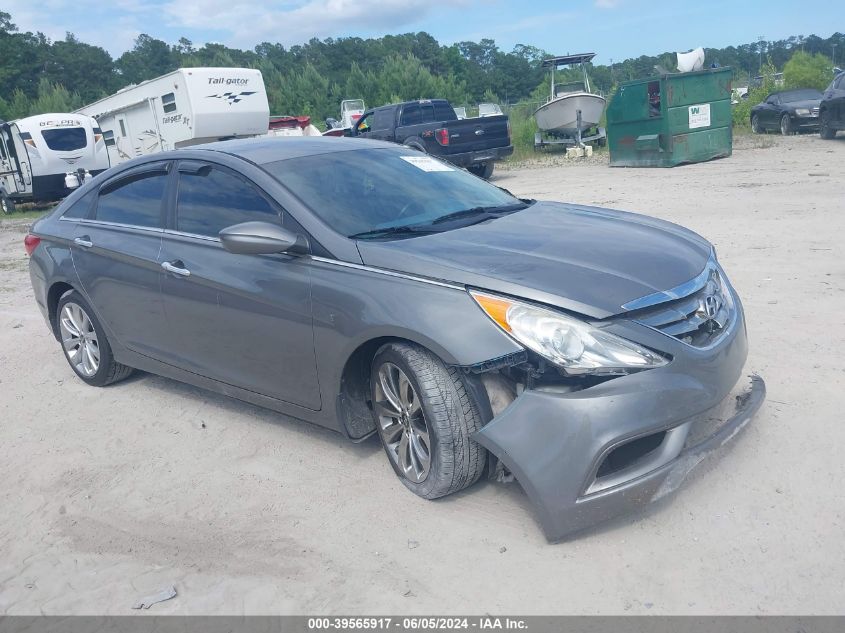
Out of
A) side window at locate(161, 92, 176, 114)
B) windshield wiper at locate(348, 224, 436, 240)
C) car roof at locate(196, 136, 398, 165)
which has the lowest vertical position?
windshield wiper at locate(348, 224, 436, 240)

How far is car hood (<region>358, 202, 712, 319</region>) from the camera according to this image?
10.4 ft

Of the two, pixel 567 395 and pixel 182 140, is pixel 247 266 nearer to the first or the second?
pixel 567 395

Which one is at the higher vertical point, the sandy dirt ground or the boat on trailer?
the boat on trailer

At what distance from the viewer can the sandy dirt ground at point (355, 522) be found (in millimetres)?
2863

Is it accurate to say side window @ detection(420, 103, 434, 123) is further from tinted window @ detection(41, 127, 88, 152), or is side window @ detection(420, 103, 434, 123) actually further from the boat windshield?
tinted window @ detection(41, 127, 88, 152)

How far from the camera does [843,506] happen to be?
10.4ft

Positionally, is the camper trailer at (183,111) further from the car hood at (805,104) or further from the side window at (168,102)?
the car hood at (805,104)

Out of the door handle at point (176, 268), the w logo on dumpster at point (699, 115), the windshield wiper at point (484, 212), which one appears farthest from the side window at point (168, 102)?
the windshield wiper at point (484, 212)

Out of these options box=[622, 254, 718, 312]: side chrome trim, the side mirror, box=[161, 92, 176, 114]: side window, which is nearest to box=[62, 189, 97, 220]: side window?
the side mirror

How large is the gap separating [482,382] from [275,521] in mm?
1159

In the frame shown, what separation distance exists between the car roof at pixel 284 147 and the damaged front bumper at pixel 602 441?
212cm

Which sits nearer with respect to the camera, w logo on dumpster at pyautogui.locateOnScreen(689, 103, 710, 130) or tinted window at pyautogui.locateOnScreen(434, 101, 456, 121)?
w logo on dumpster at pyautogui.locateOnScreen(689, 103, 710, 130)

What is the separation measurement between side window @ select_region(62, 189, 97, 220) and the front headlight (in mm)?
3526
